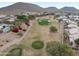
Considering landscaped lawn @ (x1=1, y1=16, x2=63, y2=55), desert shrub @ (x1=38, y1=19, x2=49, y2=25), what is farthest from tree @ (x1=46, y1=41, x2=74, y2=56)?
desert shrub @ (x1=38, y1=19, x2=49, y2=25)

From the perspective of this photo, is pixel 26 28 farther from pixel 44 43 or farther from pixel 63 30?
pixel 63 30

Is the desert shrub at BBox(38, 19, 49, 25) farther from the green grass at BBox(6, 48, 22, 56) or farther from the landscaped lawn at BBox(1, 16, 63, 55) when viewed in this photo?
the green grass at BBox(6, 48, 22, 56)

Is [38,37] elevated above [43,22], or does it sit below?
below

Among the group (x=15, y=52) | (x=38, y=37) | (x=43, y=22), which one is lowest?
(x=15, y=52)

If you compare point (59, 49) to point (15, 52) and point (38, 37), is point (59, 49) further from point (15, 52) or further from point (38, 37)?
point (15, 52)

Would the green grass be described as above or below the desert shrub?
below

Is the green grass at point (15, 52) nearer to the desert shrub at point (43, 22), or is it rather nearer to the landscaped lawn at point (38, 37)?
the landscaped lawn at point (38, 37)

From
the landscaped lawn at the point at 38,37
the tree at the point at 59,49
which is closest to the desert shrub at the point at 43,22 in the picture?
the landscaped lawn at the point at 38,37

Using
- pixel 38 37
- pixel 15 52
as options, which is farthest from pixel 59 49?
pixel 15 52

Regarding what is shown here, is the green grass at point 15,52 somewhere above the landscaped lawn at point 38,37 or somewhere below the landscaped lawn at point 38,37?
below

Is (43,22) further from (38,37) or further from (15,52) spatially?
(15,52)

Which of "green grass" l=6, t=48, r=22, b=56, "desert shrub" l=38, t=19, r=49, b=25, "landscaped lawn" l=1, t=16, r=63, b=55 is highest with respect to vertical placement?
"desert shrub" l=38, t=19, r=49, b=25

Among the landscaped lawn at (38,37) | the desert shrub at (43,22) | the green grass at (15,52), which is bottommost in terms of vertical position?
the green grass at (15,52)
